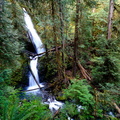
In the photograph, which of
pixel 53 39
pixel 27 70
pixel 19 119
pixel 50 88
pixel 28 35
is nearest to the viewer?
pixel 19 119

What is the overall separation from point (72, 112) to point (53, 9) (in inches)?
263

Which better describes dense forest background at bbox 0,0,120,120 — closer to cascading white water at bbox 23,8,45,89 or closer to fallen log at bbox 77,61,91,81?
fallen log at bbox 77,61,91,81

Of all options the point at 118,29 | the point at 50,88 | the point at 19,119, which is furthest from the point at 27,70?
the point at 118,29

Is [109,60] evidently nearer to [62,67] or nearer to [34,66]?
[62,67]

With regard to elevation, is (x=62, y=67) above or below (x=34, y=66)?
above

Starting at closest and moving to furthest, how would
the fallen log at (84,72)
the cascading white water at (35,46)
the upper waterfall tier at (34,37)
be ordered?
the fallen log at (84,72) < the cascading white water at (35,46) < the upper waterfall tier at (34,37)

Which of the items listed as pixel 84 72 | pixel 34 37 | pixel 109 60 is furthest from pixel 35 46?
pixel 109 60

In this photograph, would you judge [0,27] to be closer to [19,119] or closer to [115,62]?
[19,119]

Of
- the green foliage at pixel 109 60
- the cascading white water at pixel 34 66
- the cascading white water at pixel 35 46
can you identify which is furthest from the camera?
the cascading white water at pixel 35 46

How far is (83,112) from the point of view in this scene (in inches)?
147

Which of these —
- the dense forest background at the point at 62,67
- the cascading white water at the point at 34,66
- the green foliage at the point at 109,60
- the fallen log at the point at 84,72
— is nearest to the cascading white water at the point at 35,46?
the cascading white water at the point at 34,66

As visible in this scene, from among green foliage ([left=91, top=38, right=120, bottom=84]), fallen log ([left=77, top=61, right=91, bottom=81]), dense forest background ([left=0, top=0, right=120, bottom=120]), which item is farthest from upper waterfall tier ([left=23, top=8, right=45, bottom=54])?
green foliage ([left=91, top=38, right=120, bottom=84])

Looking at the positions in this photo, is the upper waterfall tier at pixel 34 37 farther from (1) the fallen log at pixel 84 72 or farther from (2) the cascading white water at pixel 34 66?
(1) the fallen log at pixel 84 72

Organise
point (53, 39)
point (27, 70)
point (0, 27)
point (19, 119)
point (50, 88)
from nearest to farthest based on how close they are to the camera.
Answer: point (19, 119) < point (0, 27) < point (53, 39) < point (50, 88) < point (27, 70)
